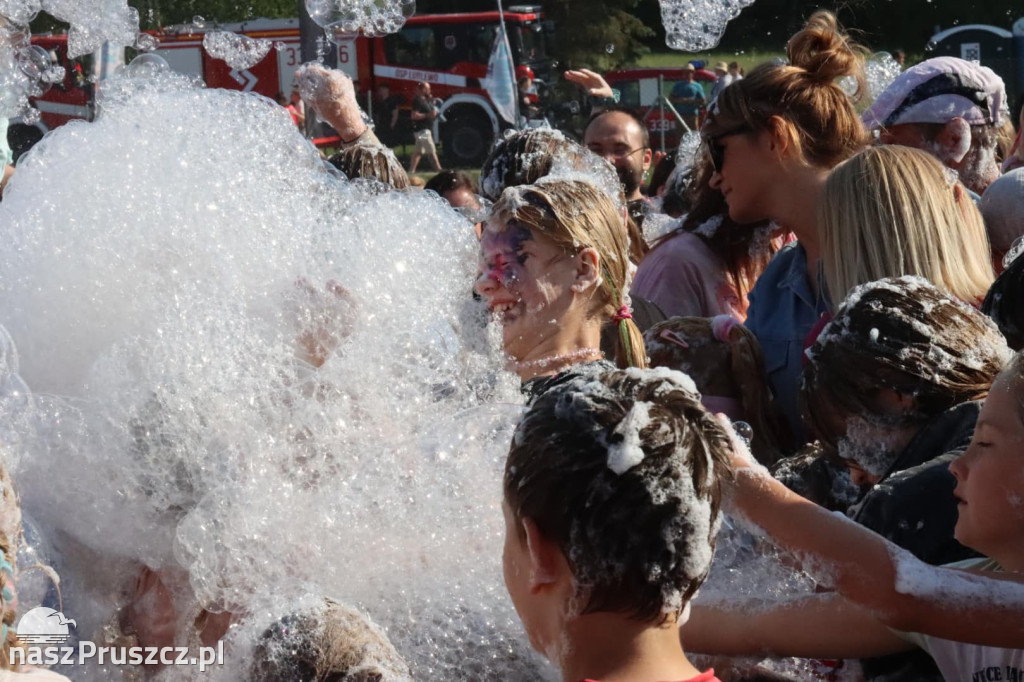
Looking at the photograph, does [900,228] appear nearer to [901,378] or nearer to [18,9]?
[901,378]

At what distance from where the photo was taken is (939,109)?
3.38 metres

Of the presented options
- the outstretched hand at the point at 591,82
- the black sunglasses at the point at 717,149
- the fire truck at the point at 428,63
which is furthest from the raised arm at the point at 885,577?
the fire truck at the point at 428,63

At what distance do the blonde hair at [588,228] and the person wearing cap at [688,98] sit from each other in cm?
1453

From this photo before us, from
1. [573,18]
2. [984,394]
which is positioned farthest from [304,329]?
[573,18]

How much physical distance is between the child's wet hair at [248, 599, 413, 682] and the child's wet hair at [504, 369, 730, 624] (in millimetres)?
357

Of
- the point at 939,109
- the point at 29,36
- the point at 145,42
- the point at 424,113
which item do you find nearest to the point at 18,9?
the point at 29,36

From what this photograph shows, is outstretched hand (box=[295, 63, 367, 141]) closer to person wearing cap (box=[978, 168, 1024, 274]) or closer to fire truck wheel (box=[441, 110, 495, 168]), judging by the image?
Result: person wearing cap (box=[978, 168, 1024, 274])

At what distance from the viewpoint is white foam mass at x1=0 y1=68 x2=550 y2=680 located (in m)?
1.78

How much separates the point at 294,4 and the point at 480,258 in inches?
565

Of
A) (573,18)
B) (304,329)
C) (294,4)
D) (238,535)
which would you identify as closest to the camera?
(238,535)

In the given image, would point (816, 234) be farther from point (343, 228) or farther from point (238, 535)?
point (238, 535)

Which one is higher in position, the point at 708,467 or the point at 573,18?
the point at 708,467

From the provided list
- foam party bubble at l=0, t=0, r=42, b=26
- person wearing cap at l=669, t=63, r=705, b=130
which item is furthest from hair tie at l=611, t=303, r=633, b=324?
person wearing cap at l=669, t=63, r=705, b=130

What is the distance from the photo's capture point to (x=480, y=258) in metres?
2.40
